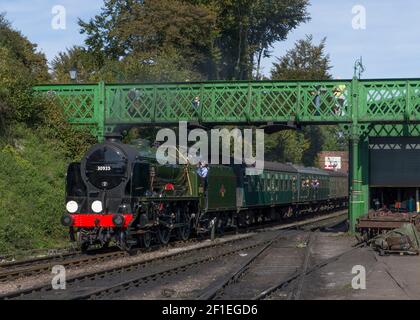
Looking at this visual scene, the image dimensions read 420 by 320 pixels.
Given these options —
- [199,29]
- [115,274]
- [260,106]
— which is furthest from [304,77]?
[115,274]

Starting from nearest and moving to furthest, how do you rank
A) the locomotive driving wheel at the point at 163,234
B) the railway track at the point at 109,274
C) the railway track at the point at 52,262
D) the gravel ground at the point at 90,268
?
1. the railway track at the point at 109,274
2. the gravel ground at the point at 90,268
3. the railway track at the point at 52,262
4. the locomotive driving wheel at the point at 163,234

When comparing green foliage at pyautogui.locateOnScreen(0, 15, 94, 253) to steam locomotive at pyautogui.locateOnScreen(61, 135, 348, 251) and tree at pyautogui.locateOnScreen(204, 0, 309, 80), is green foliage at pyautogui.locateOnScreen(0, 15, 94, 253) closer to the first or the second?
steam locomotive at pyautogui.locateOnScreen(61, 135, 348, 251)

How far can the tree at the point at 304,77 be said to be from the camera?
60406mm

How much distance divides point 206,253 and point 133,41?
25253 mm

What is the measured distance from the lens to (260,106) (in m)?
27.2

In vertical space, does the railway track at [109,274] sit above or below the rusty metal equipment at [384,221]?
below

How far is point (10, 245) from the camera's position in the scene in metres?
18.8

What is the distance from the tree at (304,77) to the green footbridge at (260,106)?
93.0 ft

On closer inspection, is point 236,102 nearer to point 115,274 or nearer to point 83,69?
point 115,274

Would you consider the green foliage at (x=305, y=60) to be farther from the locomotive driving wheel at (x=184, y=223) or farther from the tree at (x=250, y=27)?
the locomotive driving wheel at (x=184, y=223)

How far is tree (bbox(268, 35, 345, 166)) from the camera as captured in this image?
60.4 meters

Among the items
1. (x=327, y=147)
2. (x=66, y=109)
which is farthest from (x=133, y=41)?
(x=327, y=147)

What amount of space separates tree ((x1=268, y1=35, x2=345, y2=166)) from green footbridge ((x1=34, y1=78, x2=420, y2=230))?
28.3 m

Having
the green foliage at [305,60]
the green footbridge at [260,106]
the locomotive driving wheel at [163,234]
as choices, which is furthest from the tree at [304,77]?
the locomotive driving wheel at [163,234]
